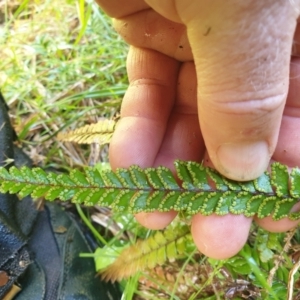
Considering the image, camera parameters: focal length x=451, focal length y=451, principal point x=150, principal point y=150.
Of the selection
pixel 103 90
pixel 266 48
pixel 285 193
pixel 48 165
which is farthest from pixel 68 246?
pixel 266 48

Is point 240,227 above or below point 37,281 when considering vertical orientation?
above

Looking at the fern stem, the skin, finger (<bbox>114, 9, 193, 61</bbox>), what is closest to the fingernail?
the skin

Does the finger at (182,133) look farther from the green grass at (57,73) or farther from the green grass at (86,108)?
the green grass at (57,73)

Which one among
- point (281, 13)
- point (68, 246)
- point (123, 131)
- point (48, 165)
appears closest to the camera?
point (281, 13)

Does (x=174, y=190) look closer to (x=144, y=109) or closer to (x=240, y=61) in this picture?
(x=144, y=109)

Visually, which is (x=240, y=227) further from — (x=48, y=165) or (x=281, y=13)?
(x=48, y=165)

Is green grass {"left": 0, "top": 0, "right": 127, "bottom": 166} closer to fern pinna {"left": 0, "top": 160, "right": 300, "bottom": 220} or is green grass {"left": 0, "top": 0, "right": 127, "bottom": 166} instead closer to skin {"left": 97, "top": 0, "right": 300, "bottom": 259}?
skin {"left": 97, "top": 0, "right": 300, "bottom": 259}

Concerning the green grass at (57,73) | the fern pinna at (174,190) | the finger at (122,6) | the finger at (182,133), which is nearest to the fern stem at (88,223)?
the green grass at (57,73)
